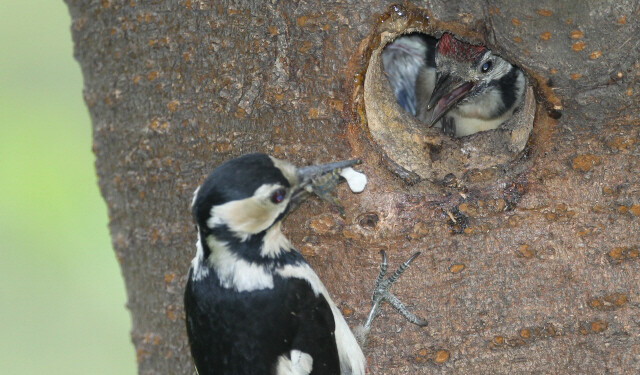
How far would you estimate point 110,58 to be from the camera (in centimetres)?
244

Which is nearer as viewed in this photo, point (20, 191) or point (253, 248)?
point (253, 248)

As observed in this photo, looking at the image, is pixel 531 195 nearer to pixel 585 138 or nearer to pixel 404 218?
pixel 585 138

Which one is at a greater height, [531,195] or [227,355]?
[531,195]

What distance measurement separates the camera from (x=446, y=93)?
329 centimetres

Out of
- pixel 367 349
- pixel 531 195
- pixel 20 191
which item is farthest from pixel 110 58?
pixel 20 191

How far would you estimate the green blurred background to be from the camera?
4398mm

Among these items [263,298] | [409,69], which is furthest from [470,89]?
[263,298]

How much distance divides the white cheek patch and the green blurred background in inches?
102

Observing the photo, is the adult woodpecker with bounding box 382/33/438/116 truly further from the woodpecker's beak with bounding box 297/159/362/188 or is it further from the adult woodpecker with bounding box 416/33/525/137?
the woodpecker's beak with bounding box 297/159/362/188

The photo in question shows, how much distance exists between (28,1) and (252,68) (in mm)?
3471

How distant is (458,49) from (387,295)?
1438 mm

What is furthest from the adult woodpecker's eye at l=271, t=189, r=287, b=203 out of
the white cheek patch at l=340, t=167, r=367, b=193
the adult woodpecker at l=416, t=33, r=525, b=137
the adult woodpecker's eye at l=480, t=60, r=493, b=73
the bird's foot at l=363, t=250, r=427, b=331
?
the adult woodpecker's eye at l=480, t=60, r=493, b=73

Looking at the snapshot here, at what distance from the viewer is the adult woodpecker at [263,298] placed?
2279 millimetres

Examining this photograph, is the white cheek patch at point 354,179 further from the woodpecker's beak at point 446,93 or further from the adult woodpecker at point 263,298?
the woodpecker's beak at point 446,93
